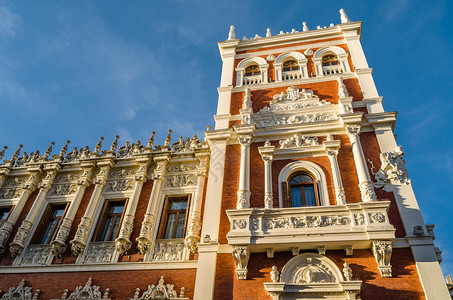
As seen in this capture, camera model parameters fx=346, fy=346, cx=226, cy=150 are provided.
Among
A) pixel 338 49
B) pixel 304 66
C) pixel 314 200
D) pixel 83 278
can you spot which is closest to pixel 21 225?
pixel 83 278

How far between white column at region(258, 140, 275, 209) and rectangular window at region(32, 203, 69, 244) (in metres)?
9.82

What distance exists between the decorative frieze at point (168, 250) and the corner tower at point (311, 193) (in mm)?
1623

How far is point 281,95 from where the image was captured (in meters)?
17.3

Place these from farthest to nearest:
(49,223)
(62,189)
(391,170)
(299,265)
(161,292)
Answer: (62,189)
(49,223)
(391,170)
(161,292)
(299,265)

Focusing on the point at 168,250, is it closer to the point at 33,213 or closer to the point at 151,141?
the point at 151,141

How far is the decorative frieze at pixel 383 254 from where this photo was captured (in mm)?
10734

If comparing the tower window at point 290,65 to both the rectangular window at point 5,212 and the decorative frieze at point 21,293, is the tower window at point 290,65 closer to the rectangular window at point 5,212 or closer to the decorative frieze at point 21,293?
the decorative frieze at point 21,293

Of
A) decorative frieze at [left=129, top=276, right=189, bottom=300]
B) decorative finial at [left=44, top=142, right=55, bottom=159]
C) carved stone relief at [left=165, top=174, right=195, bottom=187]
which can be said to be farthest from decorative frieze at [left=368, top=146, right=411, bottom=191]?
decorative finial at [left=44, top=142, right=55, bottom=159]

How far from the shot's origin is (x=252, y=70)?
65.1ft

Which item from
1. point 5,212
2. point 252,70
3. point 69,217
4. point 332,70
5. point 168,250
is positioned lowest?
point 168,250

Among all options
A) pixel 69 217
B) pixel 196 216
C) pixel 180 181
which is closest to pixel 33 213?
pixel 69 217

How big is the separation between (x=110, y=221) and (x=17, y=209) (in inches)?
190

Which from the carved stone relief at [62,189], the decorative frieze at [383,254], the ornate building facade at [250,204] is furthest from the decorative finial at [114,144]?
the decorative frieze at [383,254]

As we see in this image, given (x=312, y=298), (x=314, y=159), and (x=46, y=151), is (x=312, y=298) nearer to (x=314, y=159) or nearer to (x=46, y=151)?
(x=314, y=159)
